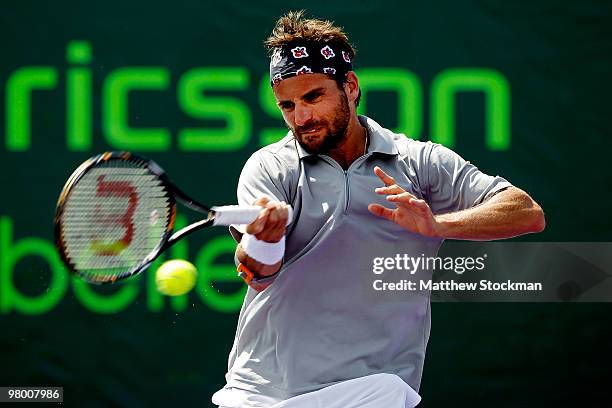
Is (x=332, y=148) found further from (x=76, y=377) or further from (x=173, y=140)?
(x=76, y=377)

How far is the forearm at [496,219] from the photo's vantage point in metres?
3.16

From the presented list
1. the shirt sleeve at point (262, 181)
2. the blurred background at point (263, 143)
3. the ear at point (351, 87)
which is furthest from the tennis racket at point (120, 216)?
→ the blurred background at point (263, 143)

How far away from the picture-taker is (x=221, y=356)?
196 inches

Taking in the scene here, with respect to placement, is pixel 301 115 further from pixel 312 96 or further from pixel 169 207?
pixel 169 207

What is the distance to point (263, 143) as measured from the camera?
4988 mm

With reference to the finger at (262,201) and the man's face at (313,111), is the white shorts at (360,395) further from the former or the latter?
the man's face at (313,111)

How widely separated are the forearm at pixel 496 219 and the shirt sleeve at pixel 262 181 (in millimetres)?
407

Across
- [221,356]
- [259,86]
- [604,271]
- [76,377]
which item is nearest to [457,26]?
[259,86]

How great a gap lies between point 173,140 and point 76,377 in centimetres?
102

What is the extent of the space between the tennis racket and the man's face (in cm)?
36

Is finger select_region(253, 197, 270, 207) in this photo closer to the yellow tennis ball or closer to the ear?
the ear

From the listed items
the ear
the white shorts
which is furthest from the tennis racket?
the ear

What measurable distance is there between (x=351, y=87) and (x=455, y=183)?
406 mm

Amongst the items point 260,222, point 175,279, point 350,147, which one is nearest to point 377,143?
point 350,147
